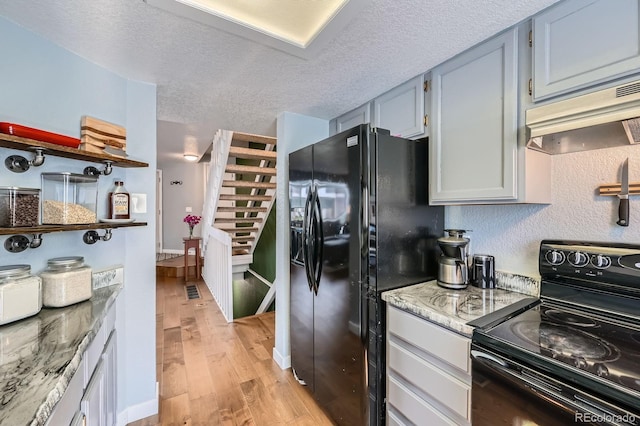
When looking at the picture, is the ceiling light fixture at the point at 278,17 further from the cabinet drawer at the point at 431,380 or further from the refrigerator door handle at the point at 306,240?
the cabinet drawer at the point at 431,380

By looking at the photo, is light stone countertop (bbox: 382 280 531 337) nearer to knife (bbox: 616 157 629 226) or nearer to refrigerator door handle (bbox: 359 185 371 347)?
refrigerator door handle (bbox: 359 185 371 347)

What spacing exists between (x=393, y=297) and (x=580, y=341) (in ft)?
2.33

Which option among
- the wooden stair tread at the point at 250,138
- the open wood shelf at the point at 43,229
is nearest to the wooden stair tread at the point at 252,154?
the wooden stair tread at the point at 250,138

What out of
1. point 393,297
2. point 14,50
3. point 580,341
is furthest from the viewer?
point 393,297

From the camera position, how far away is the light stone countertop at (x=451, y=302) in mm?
1158

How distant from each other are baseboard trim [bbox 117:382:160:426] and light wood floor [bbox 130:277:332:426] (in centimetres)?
3

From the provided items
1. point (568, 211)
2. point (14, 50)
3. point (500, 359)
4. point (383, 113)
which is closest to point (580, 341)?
point (500, 359)

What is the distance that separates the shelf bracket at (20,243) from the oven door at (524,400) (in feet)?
6.30

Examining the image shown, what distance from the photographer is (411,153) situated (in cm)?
165

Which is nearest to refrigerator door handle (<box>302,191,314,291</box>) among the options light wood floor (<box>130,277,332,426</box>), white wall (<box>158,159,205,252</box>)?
light wood floor (<box>130,277,332,426</box>)

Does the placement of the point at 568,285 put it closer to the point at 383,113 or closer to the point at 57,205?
the point at 383,113

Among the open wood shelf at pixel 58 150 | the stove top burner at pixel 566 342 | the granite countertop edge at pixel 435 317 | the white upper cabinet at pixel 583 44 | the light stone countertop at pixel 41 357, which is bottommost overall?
the granite countertop edge at pixel 435 317

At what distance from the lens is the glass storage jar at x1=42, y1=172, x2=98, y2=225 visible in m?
1.26


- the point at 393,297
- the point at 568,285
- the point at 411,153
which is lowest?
the point at 393,297
